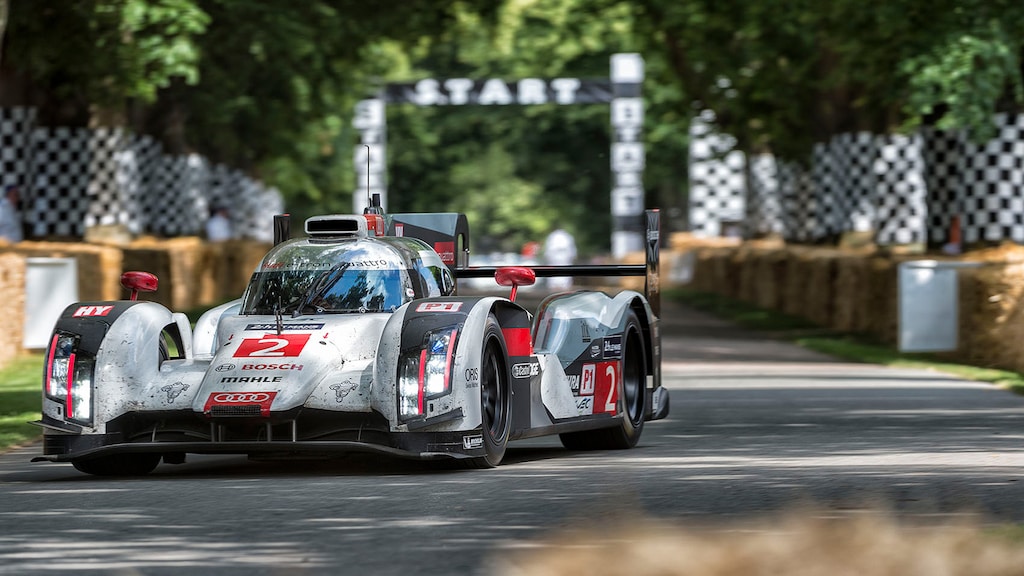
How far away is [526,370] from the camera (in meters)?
11.7

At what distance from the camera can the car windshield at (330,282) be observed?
1157cm

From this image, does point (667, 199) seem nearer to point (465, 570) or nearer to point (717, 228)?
point (717, 228)

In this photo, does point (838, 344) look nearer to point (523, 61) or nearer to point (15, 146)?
point (15, 146)

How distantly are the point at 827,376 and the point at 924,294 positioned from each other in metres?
3.14

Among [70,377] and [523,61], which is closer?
[70,377]

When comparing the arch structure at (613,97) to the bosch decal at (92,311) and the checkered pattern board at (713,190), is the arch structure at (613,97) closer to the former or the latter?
the checkered pattern board at (713,190)

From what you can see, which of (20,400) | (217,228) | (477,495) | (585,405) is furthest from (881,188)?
(477,495)

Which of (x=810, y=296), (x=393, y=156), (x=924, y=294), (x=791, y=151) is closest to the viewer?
(x=924, y=294)

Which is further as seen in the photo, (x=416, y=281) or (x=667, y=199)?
(x=667, y=199)

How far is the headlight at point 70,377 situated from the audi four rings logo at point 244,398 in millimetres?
822

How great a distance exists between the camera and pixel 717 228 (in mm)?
60688

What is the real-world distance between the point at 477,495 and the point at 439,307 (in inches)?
59.8

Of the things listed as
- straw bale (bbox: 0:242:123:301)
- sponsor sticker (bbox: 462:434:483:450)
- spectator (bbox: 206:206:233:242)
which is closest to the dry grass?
sponsor sticker (bbox: 462:434:483:450)

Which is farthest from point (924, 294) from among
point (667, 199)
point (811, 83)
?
point (667, 199)
